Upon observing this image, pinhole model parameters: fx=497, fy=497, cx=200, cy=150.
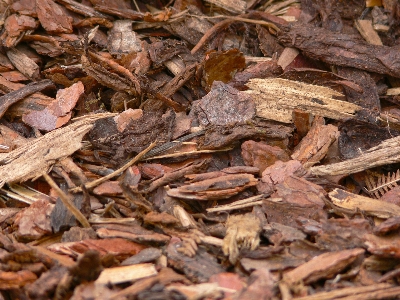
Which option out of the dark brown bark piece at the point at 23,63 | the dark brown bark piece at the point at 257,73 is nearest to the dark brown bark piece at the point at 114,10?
the dark brown bark piece at the point at 23,63

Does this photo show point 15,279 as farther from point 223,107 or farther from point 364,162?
point 364,162

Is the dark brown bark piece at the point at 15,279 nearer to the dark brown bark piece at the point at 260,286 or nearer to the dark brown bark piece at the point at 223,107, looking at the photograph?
the dark brown bark piece at the point at 260,286

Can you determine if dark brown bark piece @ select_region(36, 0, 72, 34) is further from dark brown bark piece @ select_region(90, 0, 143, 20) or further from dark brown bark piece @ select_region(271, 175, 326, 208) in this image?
dark brown bark piece @ select_region(271, 175, 326, 208)

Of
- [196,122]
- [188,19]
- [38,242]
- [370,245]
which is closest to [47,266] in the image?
[38,242]

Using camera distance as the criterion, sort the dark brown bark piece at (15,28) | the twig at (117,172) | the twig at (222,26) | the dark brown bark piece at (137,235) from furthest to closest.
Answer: the twig at (222,26) → the dark brown bark piece at (15,28) → the twig at (117,172) → the dark brown bark piece at (137,235)

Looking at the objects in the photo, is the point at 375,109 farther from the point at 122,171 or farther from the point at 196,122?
the point at 122,171

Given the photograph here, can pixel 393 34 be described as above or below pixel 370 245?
above

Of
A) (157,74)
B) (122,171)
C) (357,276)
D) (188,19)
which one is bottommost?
(357,276)
